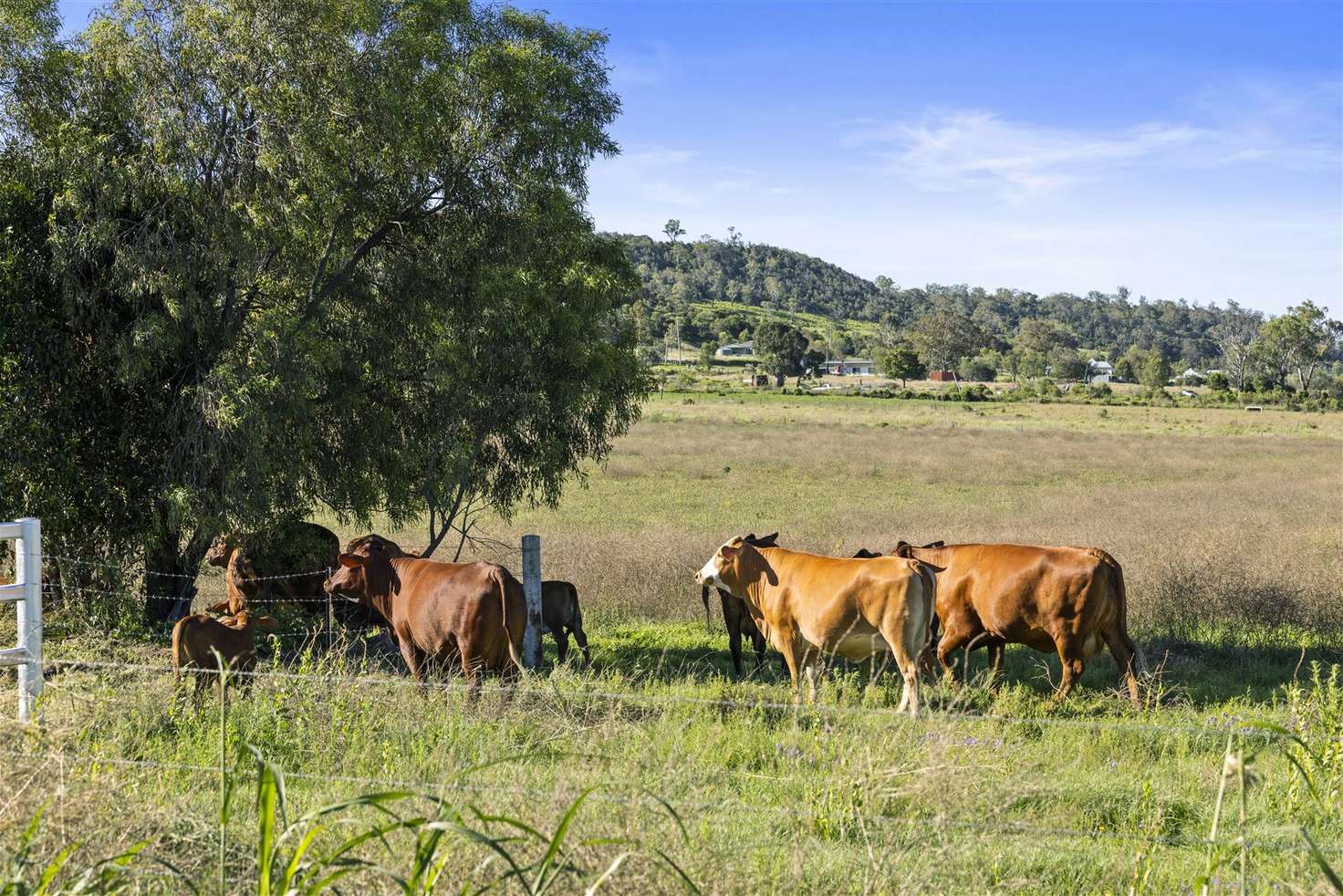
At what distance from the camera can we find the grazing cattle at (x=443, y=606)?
891 cm

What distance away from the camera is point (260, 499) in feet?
35.4

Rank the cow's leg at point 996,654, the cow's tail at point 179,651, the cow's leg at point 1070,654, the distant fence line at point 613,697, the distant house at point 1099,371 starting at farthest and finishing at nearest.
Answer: the distant house at point 1099,371, the cow's leg at point 996,654, the cow's leg at point 1070,654, the cow's tail at point 179,651, the distant fence line at point 613,697

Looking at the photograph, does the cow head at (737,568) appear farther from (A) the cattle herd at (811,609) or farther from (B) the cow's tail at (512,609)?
(B) the cow's tail at (512,609)

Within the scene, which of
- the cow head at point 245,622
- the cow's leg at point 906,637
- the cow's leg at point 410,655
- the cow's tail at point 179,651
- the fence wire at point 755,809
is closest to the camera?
the fence wire at point 755,809

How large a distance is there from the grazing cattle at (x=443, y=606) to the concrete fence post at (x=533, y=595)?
1081 millimetres

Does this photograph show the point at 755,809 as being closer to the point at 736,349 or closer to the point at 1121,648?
the point at 1121,648

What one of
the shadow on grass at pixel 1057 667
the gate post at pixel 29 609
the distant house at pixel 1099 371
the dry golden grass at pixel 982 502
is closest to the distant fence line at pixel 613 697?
the gate post at pixel 29 609

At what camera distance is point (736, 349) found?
13662 cm

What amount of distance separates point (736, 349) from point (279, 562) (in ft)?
413

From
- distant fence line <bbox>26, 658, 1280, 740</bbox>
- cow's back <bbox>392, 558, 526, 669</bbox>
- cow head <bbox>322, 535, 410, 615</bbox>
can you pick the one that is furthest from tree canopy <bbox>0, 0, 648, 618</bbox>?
distant fence line <bbox>26, 658, 1280, 740</bbox>

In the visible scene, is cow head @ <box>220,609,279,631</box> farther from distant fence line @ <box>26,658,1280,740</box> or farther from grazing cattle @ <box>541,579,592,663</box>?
grazing cattle @ <box>541,579,592,663</box>

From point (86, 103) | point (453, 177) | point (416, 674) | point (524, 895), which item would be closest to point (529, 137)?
point (453, 177)

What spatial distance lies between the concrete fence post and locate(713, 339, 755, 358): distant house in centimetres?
11852

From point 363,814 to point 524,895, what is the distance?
1.29 meters
